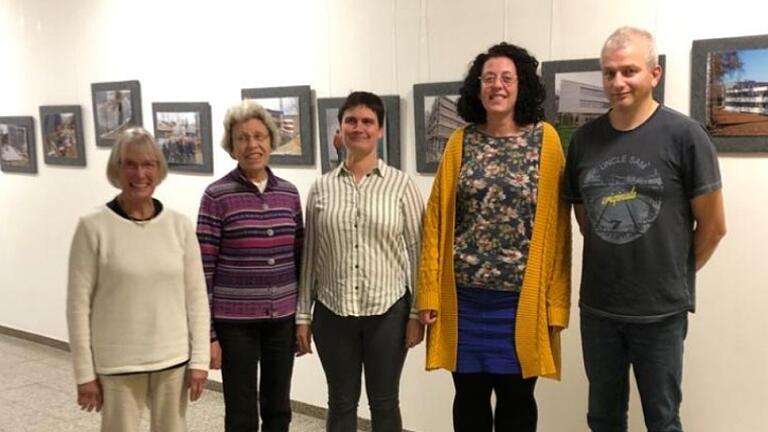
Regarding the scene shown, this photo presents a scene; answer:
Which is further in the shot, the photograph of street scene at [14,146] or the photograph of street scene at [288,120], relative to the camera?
the photograph of street scene at [14,146]

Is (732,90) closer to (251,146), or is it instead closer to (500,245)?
(500,245)

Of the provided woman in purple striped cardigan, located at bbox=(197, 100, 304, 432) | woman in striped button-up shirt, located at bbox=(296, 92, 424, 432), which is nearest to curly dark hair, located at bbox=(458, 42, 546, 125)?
woman in striped button-up shirt, located at bbox=(296, 92, 424, 432)

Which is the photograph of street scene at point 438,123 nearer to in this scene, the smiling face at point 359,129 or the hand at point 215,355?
the smiling face at point 359,129

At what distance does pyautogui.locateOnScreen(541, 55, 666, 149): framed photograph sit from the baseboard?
1618mm

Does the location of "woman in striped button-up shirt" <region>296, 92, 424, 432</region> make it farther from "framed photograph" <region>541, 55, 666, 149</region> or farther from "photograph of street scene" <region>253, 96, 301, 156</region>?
"photograph of street scene" <region>253, 96, 301, 156</region>

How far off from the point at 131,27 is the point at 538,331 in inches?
123

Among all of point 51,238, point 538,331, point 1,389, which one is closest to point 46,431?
point 1,389

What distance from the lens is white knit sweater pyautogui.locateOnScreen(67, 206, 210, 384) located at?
6.36ft

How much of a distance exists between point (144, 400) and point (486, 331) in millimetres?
1039

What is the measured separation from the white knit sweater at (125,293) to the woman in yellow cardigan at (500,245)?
757 millimetres

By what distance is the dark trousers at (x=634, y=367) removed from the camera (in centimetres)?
192

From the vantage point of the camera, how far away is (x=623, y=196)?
1900 millimetres

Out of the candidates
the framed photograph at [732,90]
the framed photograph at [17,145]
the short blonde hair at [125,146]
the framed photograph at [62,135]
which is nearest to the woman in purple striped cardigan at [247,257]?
the short blonde hair at [125,146]

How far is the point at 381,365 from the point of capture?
2.23m
